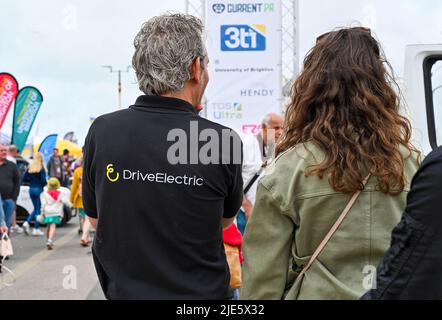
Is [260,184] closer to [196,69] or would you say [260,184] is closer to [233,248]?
[196,69]

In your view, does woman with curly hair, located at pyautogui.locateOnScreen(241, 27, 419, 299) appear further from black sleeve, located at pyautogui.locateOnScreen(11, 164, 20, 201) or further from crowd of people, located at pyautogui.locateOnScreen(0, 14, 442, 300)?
black sleeve, located at pyautogui.locateOnScreen(11, 164, 20, 201)

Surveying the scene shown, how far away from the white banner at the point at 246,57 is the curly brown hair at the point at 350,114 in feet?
17.8

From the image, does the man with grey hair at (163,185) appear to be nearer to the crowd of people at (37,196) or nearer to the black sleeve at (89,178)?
the black sleeve at (89,178)

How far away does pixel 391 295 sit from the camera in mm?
1268

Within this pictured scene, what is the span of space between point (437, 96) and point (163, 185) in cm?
185

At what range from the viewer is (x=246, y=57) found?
7438 millimetres

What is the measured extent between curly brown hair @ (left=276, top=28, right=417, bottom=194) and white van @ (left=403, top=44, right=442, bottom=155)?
1.15 m

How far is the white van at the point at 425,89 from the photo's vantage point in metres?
3.06

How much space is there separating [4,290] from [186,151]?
5953 millimetres

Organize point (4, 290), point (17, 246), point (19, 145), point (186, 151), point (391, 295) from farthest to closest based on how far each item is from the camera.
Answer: point (19, 145) < point (17, 246) < point (4, 290) < point (186, 151) < point (391, 295)

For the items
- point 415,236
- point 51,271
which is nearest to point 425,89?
point 415,236

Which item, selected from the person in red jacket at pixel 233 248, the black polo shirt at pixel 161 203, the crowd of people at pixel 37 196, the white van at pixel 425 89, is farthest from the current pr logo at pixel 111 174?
the crowd of people at pixel 37 196

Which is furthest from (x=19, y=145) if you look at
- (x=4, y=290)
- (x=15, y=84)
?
(x=4, y=290)
